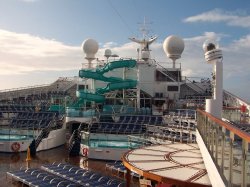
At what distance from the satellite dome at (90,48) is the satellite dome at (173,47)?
297 inches

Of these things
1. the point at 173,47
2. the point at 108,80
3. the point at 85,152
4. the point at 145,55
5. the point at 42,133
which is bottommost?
the point at 85,152

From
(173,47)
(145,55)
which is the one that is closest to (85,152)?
(145,55)

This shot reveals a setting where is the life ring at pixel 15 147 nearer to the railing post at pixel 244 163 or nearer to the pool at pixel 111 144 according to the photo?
the pool at pixel 111 144

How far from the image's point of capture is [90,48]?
3631cm

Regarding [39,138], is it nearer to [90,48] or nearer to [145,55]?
[145,55]

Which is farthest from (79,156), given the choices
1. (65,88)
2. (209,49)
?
(65,88)

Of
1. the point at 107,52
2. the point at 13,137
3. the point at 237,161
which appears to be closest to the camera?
the point at 237,161

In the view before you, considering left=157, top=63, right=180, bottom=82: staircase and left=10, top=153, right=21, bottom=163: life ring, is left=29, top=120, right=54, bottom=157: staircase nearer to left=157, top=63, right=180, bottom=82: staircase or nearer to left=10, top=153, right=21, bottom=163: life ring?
left=10, top=153, right=21, bottom=163: life ring

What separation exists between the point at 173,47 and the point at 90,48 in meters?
8.73

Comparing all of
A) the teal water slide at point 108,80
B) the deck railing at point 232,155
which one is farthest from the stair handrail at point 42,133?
the deck railing at point 232,155

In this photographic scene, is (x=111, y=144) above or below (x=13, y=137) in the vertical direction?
below

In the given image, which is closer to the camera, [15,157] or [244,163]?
[244,163]

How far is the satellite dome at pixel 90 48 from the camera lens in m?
36.3

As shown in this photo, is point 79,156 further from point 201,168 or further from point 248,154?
point 248,154
